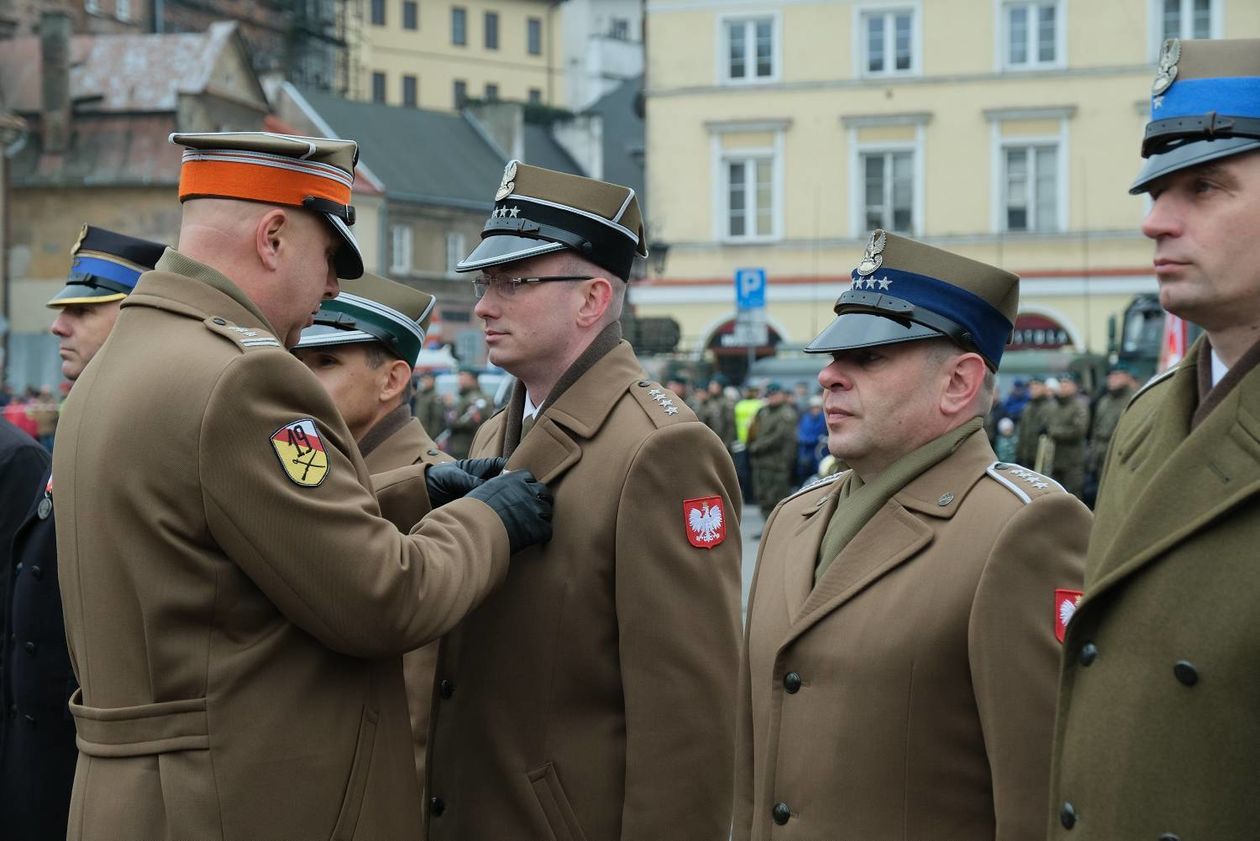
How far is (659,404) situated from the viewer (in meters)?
3.93

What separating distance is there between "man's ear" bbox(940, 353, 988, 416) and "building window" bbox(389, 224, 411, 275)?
54069 mm

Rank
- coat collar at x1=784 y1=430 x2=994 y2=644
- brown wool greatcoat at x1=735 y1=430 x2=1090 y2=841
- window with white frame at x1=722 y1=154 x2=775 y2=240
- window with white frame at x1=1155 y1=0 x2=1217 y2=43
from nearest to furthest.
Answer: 1. brown wool greatcoat at x1=735 y1=430 x2=1090 y2=841
2. coat collar at x1=784 y1=430 x2=994 y2=644
3. window with white frame at x1=1155 y1=0 x2=1217 y2=43
4. window with white frame at x1=722 y1=154 x2=775 y2=240

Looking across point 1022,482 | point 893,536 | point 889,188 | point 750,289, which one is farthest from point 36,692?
point 889,188

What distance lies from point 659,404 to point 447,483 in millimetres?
555

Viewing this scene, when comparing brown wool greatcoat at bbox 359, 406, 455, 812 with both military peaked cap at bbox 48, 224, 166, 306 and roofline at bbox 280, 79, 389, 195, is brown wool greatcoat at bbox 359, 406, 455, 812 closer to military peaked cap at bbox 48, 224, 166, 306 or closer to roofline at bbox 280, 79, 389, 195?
military peaked cap at bbox 48, 224, 166, 306

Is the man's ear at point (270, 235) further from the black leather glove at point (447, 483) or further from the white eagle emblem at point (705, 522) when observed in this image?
the white eagle emblem at point (705, 522)

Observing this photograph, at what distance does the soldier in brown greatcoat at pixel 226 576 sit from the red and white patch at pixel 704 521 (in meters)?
0.59

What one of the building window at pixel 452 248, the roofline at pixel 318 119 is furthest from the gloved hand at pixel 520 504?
the building window at pixel 452 248

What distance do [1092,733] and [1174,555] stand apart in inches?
13.1

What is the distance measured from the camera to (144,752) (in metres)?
3.15

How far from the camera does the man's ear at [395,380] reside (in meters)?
4.92

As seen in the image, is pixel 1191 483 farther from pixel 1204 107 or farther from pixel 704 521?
pixel 704 521

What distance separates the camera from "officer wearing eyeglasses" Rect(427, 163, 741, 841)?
370 centimetres

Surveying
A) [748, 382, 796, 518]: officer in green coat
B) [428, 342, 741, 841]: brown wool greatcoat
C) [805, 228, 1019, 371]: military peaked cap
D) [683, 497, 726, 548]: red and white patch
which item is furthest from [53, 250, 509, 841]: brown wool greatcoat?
[748, 382, 796, 518]: officer in green coat
